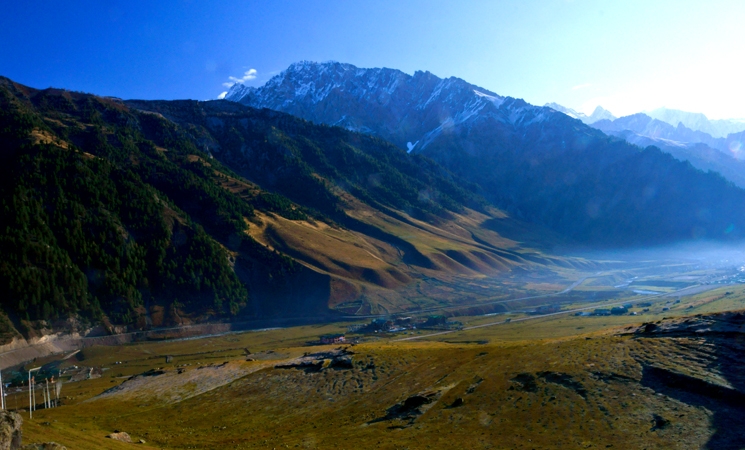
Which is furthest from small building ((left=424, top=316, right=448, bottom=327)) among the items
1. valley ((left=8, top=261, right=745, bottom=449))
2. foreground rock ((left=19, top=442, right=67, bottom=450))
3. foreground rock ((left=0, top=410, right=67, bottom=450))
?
foreground rock ((left=0, top=410, right=67, bottom=450))

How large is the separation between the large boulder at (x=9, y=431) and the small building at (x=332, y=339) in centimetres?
13430

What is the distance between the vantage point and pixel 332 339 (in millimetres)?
164000

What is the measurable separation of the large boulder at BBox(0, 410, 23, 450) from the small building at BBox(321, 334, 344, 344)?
134 m

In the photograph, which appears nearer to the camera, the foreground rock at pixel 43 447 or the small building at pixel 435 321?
the foreground rock at pixel 43 447

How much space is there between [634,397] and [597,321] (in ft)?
468

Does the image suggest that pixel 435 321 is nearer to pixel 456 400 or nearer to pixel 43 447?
pixel 456 400

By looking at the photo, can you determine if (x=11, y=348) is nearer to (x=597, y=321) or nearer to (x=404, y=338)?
(x=404, y=338)

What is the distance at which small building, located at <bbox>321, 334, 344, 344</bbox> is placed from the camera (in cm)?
16176

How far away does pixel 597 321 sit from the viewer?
6757 inches

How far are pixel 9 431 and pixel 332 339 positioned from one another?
140 metres

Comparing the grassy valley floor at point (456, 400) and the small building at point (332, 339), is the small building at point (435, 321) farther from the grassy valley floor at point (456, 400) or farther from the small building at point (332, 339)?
the grassy valley floor at point (456, 400)

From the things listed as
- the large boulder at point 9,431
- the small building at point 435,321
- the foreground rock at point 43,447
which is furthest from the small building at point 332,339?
the large boulder at point 9,431

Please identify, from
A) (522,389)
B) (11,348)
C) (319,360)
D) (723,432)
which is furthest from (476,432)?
(11,348)

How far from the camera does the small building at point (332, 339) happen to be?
531ft
